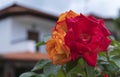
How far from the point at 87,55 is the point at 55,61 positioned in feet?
0.34

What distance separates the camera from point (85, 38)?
1219 millimetres

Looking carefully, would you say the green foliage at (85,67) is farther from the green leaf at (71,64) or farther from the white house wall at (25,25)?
the white house wall at (25,25)

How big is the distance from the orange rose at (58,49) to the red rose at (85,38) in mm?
21

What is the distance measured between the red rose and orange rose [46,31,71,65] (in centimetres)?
2

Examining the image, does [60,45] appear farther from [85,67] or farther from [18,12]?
[18,12]

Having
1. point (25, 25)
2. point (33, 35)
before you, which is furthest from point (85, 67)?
point (33, 35)

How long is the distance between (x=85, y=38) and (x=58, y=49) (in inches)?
3.2

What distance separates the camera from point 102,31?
1225 millimetres

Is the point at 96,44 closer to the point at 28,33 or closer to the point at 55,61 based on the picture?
the point at 55,61

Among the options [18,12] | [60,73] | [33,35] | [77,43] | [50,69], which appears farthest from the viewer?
[33,35]

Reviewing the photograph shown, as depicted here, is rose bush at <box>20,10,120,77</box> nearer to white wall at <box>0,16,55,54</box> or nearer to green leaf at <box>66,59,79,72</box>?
green leaf at <box>66,59,79,72</box>

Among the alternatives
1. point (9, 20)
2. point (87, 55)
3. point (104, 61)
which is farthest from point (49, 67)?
point (9, 20)

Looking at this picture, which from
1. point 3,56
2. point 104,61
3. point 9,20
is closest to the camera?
point 104,61

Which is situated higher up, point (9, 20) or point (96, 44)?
point (9, 20)
